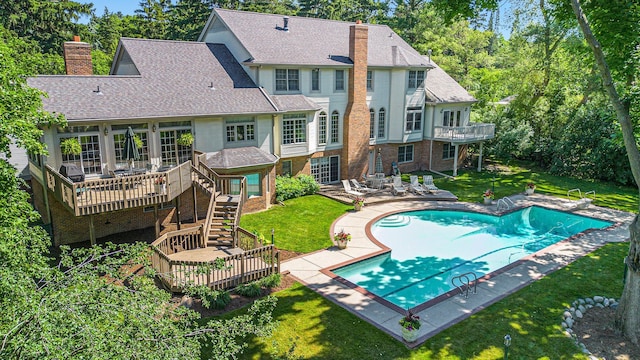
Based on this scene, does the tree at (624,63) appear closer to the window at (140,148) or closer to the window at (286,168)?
the window at (286,168)

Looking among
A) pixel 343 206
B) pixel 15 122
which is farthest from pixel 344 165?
pixel 15 122

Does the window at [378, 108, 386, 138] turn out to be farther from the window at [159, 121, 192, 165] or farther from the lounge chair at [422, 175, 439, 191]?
the window at [159, 121, 192, 165]

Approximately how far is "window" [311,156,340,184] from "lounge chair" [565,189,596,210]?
13645mm

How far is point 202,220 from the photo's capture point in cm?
2094

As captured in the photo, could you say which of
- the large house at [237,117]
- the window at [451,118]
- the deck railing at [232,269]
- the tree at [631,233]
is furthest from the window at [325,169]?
the tree at [631,233]

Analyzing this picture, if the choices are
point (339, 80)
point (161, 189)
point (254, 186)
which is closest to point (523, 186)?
point (339, 80)

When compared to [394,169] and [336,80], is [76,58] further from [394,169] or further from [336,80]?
[394,169]

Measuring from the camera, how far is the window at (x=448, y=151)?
109ft

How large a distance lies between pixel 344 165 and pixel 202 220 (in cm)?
1089

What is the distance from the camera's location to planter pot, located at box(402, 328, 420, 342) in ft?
37.5

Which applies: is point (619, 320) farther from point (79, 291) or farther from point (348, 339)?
point (79, 291)

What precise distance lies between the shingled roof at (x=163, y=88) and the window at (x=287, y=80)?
159cm

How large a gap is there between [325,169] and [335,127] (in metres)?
2.77

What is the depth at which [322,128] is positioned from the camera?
89.7 ft
